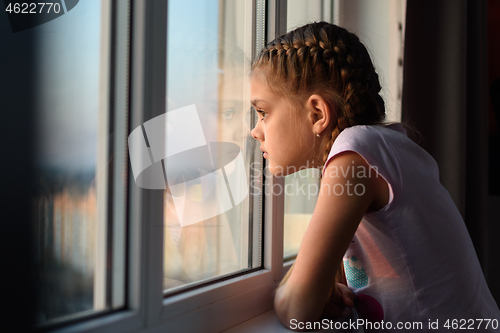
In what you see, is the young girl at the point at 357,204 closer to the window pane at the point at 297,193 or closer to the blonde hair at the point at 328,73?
the blonde hair at the point at 328,73

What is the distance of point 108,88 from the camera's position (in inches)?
20.7

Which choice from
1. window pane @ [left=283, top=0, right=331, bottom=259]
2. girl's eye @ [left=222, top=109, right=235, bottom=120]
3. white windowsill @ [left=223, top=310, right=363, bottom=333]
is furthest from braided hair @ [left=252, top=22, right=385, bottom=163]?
white windowsill @ [left=223, top=310, right=363, bottom=333]

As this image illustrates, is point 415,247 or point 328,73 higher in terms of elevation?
point 328,73

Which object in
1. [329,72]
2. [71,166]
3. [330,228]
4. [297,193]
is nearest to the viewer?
[71,166]

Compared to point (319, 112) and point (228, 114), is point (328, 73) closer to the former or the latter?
point (319, 112)

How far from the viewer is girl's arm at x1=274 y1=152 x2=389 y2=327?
581mm

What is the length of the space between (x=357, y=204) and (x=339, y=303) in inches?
10.1

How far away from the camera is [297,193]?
3.49 feet

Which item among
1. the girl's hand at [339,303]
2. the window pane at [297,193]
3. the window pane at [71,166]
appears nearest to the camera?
the window pane at [71,166]

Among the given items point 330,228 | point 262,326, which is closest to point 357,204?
point 330,228

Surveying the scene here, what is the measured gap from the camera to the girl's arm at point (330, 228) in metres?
0.58

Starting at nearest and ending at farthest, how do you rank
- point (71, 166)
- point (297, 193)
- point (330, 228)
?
point (71, 166) < point (330, 228) < point (297, 193)

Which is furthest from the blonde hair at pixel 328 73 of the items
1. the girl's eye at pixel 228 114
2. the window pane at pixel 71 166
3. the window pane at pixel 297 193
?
the window pane at pixel 71 166

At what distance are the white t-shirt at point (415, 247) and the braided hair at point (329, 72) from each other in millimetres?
87
